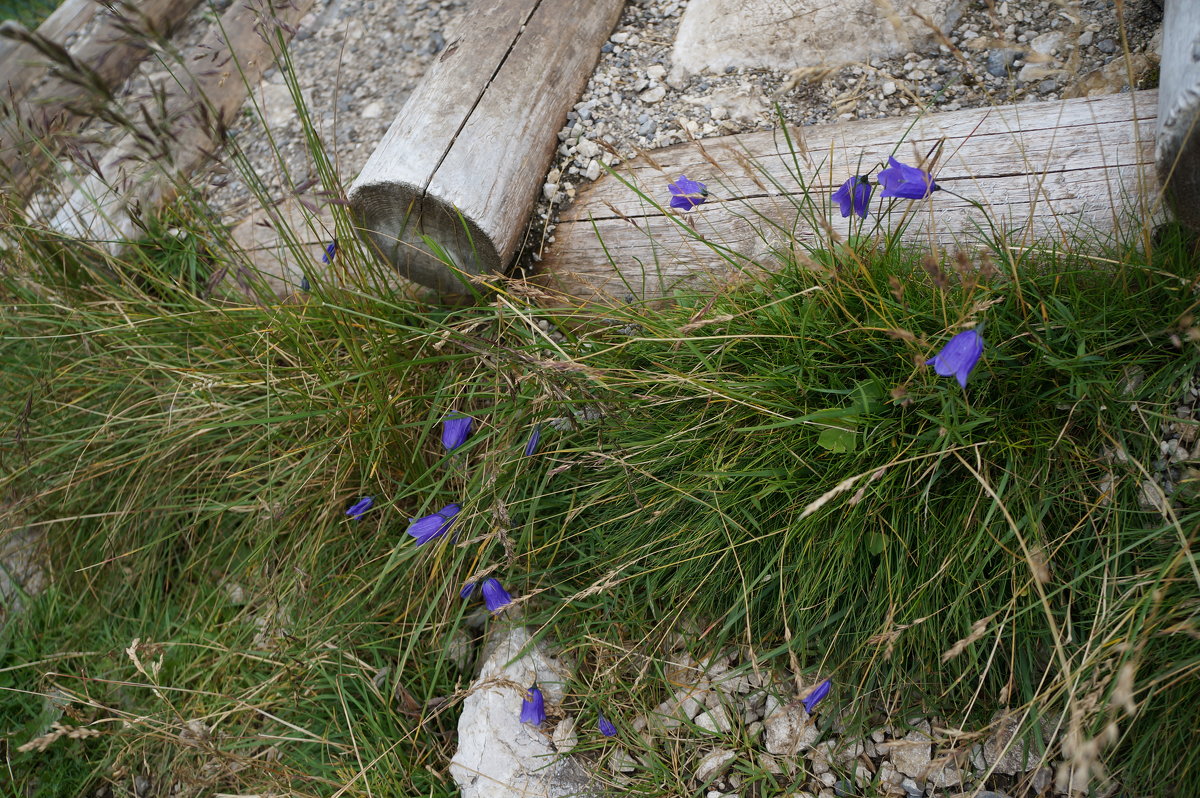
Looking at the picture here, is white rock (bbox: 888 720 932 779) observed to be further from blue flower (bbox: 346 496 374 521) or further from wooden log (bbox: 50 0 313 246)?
wooden log (bbox: 50 0 313 246)

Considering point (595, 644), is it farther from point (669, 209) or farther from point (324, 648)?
point (669, 209)

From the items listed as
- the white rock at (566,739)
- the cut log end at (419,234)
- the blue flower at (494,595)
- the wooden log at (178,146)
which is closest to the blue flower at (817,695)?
the white rock at (566,739)

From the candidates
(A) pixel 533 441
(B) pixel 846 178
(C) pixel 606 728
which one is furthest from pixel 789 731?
(B) pixel 846 178

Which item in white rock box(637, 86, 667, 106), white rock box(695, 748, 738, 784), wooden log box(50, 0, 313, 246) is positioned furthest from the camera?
wooden log box(50, 0, 313, 246)

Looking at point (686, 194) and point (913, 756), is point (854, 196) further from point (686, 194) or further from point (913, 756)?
point (913, 756)

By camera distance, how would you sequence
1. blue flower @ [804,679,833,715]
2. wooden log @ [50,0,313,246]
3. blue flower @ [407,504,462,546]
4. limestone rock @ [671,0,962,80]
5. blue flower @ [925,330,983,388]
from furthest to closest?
wooden log @ [50,0,313,246] → limestone rock @ [671,0,962,80] → blue flower @ [407,504,462,546] → blue flower @ [804,679,833,715] → blue flower @ [925,330,983,388]

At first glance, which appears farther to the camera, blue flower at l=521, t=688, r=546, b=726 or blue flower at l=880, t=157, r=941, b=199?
blue flower at l=521, t=688, r=546, b=726

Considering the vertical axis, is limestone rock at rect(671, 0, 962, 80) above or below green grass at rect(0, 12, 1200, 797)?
above

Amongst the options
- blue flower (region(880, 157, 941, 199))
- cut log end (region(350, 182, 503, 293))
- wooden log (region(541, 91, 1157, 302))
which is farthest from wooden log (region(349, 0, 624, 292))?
blue flower (region(880, 157, 941, 199))
